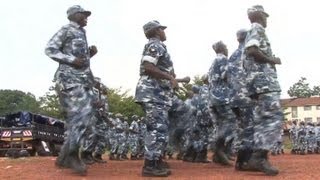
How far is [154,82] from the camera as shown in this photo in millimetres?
7570

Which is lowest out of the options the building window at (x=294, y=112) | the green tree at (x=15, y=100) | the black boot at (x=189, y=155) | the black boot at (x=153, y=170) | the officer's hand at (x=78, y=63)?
the black boot at (x=153, y=170)

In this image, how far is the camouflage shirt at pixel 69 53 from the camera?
7.66m

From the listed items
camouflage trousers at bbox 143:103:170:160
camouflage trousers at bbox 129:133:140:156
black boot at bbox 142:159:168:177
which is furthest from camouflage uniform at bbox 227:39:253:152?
camouflage trousers at bbox 129:133:140:156

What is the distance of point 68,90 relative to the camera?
762cm

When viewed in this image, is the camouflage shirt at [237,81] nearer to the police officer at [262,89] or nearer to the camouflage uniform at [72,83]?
the police officer at [262,89]

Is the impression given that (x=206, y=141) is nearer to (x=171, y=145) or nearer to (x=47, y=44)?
(x=171, y=145)

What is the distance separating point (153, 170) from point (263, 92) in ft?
5.73

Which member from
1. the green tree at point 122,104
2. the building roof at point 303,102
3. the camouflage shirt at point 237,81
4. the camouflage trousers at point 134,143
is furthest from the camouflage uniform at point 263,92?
the building roof at point 303,102

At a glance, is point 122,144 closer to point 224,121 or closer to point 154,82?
point 224,121

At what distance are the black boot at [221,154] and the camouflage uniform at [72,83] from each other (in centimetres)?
305

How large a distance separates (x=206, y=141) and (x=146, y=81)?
4.53m

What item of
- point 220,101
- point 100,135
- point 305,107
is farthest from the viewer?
point 305,107

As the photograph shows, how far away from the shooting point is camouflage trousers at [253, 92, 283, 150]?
7.42 metres

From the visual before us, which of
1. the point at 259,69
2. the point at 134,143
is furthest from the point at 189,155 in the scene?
the point at 134,143
